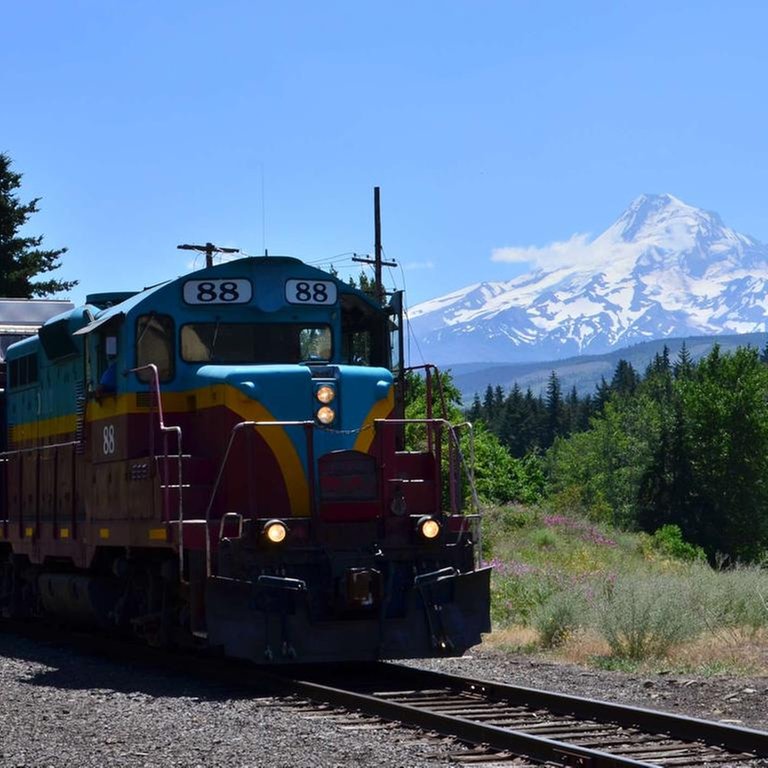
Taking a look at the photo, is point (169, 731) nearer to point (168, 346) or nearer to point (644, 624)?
point (168, 346)

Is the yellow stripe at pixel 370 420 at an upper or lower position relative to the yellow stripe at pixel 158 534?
upper

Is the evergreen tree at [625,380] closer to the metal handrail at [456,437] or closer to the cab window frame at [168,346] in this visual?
the metal handrail at [456,437]

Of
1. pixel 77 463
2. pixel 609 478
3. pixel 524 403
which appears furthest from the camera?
pixel 524 403

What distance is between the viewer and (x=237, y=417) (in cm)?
1196

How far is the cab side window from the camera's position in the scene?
1234cm

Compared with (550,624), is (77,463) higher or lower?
higher

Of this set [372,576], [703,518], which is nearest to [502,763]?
[372,576]

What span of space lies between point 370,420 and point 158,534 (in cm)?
213

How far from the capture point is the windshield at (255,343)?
1252cm

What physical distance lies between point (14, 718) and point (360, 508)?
136 inches

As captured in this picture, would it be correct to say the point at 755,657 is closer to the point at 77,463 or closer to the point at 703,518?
the point at 77,463

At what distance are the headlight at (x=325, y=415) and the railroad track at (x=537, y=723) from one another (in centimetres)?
223

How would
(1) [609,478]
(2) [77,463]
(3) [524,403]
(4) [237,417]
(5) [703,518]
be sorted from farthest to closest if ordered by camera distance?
(3) [524,403]
(1) [609,478]
(5) [703,518]
(2) [77,463]
(4) [237,417]

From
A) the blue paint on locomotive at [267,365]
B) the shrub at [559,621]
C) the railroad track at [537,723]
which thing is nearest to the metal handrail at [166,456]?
the blue paint on locomotive at [267,365]
